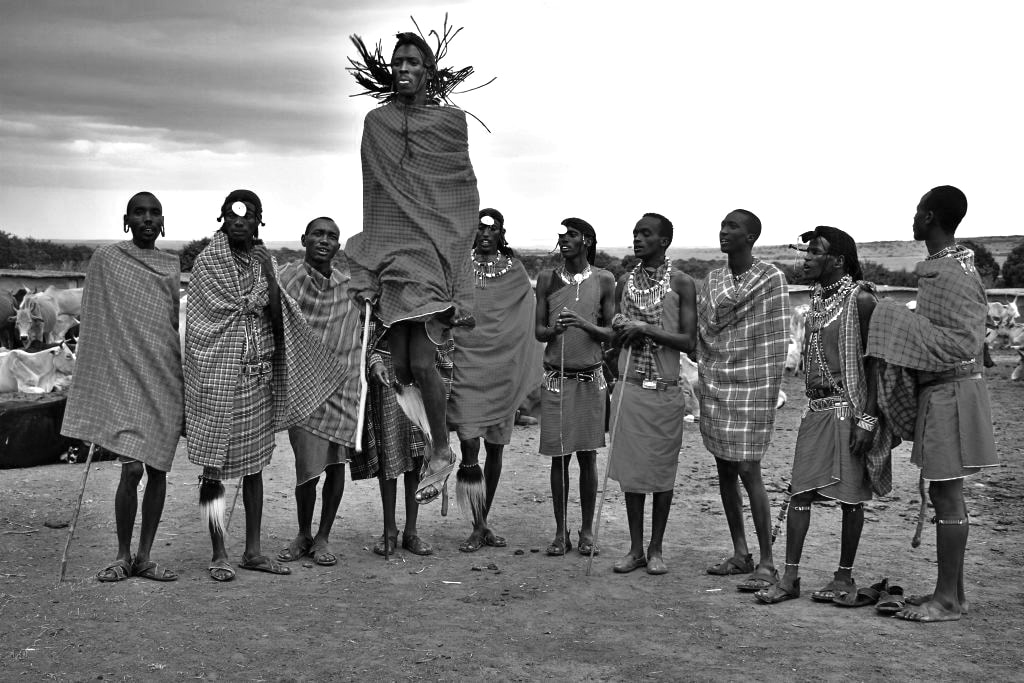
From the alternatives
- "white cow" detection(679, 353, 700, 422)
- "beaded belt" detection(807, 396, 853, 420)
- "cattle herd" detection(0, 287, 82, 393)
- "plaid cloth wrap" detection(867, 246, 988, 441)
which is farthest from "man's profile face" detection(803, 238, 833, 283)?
"cattle herd" detection(0, 287, 82, 393)

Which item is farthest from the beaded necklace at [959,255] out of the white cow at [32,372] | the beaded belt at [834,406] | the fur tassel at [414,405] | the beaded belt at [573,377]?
the white cow at [32,372]

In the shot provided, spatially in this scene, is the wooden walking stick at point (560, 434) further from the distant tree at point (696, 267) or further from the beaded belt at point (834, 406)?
the distant tree at point (696, 267)

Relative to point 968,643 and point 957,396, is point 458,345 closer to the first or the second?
point 957,396

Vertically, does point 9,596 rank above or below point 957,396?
below

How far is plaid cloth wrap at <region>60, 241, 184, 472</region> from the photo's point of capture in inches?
241

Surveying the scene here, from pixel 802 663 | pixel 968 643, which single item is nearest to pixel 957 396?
pixel 968 643

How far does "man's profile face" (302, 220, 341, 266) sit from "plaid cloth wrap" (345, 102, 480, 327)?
1.73ft

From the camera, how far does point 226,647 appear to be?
494 cm

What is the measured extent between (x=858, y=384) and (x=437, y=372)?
2.57 meters

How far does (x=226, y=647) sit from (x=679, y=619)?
2.38m

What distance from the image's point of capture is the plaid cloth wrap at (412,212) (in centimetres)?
618

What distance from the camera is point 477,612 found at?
18.7ft

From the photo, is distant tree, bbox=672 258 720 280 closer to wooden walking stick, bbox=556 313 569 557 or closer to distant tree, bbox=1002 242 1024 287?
distant tree, bbox=1002 242 1024 287

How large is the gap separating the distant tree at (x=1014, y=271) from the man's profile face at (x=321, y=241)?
123 feet
